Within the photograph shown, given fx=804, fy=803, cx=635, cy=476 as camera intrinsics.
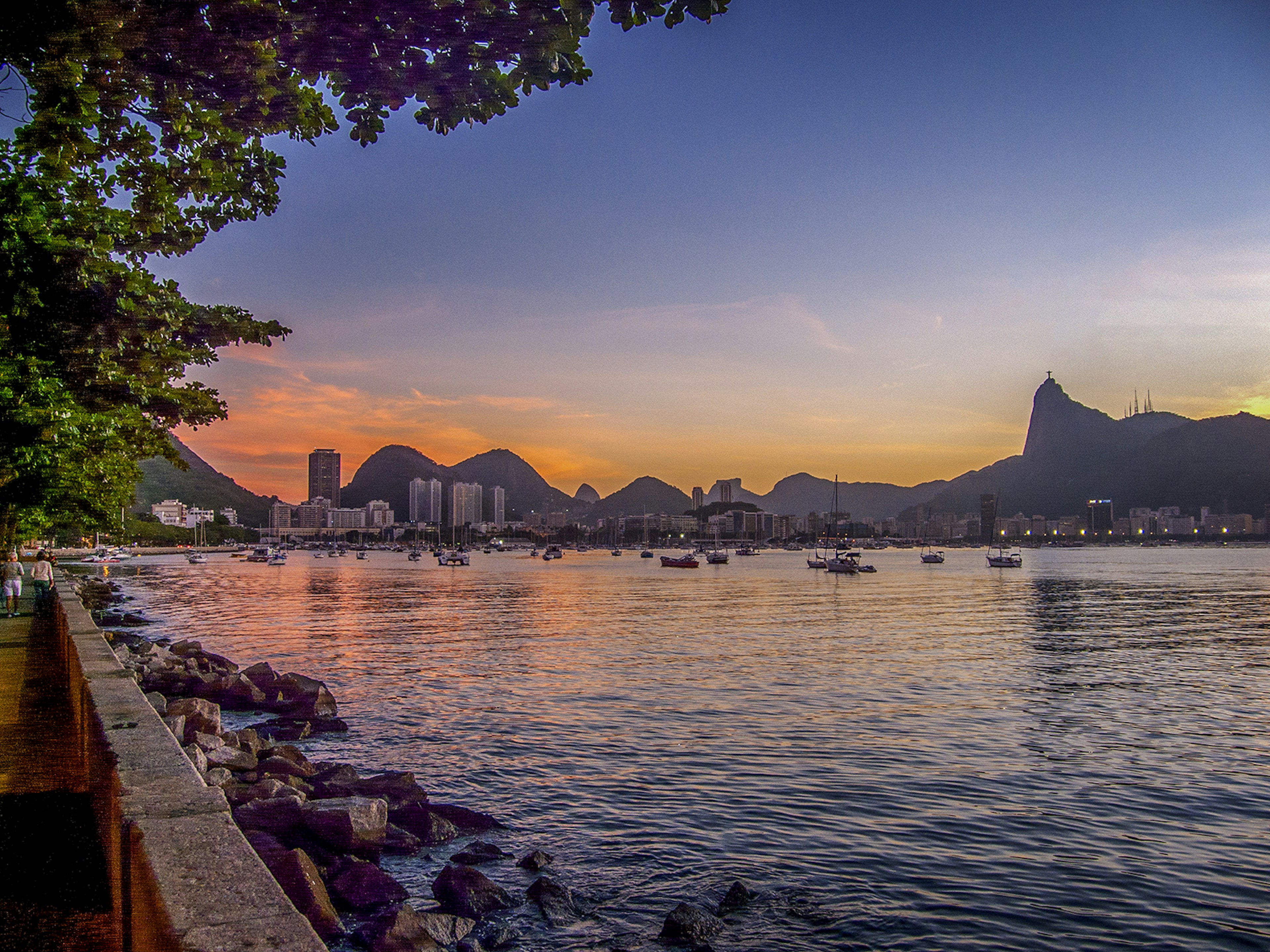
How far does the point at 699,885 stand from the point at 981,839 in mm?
4274

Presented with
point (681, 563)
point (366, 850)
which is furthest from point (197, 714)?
point (681, 563)

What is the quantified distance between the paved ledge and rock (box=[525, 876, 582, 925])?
428cm

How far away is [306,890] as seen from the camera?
7426 millimetres

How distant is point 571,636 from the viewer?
37.9 m

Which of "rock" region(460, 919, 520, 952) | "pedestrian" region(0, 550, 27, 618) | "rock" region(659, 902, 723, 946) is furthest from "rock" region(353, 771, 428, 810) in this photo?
"pedestrian" region(0, 550, 27, 618)

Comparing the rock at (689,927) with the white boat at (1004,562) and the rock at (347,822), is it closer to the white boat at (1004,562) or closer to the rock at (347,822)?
the rock at (347,822)

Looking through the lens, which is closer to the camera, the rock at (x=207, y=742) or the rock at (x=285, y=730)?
the rock at (x=207, y=742)

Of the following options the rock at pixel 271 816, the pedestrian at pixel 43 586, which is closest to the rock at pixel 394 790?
the rock at pixel 271 816

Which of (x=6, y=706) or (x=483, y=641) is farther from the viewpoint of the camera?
(x=483, y=641)

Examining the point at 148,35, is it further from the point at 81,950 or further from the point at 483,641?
the point at 483,641

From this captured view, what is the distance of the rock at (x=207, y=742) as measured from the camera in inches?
462

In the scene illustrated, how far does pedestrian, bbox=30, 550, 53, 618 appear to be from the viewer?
1019 inches

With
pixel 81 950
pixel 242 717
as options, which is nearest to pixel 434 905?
pixel 81 950

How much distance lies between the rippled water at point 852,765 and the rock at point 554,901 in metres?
0.18
